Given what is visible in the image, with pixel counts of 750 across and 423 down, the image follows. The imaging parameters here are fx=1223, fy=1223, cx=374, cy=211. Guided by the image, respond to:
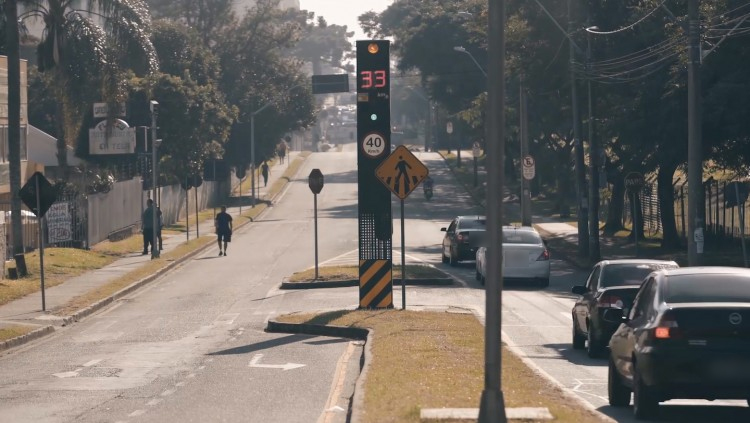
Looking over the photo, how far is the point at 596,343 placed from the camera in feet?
59.1

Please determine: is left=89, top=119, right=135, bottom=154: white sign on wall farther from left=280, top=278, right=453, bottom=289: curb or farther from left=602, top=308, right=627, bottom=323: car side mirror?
left=602, top=308, right=627, bottom=323: car side mirror

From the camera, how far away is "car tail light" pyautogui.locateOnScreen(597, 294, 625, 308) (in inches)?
694

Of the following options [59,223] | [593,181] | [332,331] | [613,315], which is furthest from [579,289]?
[59,223]

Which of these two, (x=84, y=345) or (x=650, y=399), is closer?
(x=650, y=399)

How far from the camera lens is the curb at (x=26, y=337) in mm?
21219

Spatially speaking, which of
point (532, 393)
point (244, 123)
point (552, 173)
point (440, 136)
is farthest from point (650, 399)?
point (440, 136)

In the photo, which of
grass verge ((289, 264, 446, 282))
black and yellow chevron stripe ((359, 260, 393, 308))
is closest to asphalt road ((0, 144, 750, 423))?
grass verge ((289, 264, 446, 282))

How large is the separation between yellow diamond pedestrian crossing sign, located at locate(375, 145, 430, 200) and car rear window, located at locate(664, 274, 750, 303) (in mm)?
10735

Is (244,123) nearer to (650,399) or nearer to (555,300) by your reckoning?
(555,300)

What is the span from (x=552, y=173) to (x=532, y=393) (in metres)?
57.6

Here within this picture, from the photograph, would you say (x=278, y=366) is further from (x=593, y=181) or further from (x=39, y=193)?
(x=593, y=181)

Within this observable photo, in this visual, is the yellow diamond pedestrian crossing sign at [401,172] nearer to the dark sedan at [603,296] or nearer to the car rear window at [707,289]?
the dark sedan at [603,296]

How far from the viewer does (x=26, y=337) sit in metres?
22.3

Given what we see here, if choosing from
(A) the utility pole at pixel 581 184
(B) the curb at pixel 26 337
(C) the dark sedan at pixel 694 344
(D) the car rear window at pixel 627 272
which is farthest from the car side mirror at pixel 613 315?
(A) the utility pole at pixel 581 184
